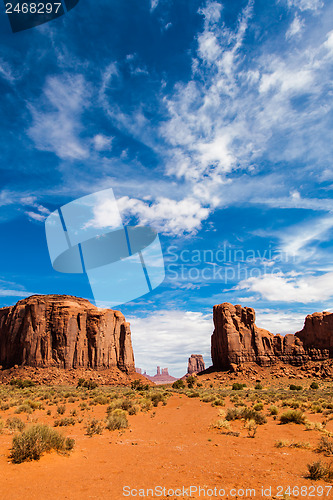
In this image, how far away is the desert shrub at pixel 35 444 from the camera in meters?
7.58

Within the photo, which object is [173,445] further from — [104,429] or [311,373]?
[311,373]

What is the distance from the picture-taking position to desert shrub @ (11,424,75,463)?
758cm

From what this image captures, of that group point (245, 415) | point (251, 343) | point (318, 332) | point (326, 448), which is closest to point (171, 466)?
point (326, 448)

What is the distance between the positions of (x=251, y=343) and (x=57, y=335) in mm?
49200

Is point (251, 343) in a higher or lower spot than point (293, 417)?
higher

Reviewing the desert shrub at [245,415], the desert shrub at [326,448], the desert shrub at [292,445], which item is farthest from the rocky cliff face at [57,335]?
the desert shrub at [326,448]

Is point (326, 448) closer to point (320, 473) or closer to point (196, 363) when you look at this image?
point (320, 473)

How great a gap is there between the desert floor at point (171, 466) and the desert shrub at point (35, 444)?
222 millimetres

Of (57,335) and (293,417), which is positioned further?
(57,335)

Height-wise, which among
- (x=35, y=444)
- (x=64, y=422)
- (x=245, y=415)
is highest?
(x=35, y=444)

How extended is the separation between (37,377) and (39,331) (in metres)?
11.9

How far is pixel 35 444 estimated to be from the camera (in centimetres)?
774

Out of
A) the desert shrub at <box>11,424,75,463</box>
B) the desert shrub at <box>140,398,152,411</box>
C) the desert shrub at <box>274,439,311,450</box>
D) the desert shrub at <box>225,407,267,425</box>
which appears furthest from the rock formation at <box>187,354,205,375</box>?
the desert shrub at <box>11,424,75,463</box>

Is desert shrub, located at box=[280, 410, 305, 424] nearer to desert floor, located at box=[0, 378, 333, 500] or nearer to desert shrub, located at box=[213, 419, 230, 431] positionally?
desert floor, located at box=[0, 378, 333, 500]
